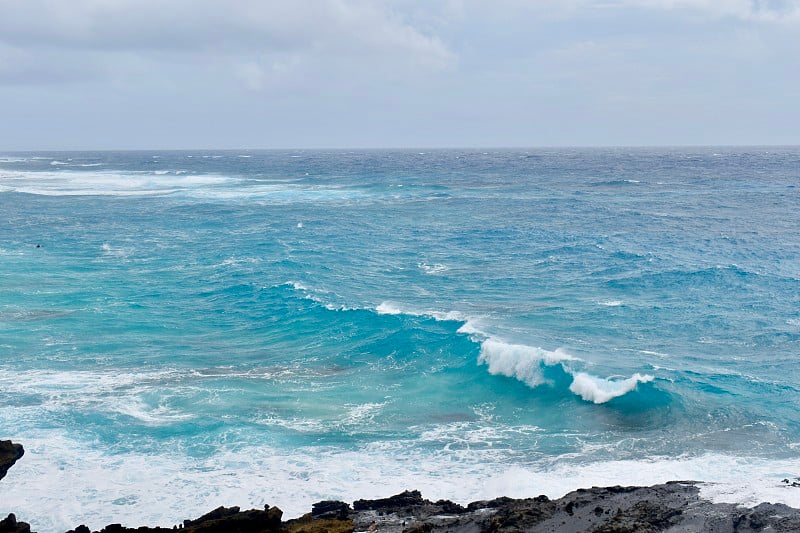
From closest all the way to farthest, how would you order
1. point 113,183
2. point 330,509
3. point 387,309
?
1. point 330,509
2. point 387,309
3. point 113,183

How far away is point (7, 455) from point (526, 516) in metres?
13.3

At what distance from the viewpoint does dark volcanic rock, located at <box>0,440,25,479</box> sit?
65.5ft

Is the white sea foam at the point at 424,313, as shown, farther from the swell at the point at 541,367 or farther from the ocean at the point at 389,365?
the swell at the point at 541,367

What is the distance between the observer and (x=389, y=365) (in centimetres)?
3102

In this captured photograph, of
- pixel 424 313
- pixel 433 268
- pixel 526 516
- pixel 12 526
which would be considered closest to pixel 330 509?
pixel 526 516

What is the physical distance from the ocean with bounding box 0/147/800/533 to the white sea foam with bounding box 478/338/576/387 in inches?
3.5

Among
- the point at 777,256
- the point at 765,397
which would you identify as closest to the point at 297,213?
the point at 777,256

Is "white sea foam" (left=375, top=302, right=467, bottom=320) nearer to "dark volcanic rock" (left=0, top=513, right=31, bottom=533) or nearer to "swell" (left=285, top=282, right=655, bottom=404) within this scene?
"swell" (left=285, top=282, right=655, bottom=404)

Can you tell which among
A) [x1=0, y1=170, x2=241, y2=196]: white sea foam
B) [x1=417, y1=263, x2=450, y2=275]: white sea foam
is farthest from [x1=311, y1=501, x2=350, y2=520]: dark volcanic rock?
[x1=0, y1=170, x2=241, y2=196]: white sea foam

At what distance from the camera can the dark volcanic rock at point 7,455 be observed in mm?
19953

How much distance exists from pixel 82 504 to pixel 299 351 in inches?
533

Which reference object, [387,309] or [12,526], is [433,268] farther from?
[12,526]

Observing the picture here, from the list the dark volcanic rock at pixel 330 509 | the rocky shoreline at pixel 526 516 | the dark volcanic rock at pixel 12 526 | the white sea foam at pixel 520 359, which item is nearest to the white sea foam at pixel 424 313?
the white sea foam at pixel 520 359

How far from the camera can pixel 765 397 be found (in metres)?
26.1
